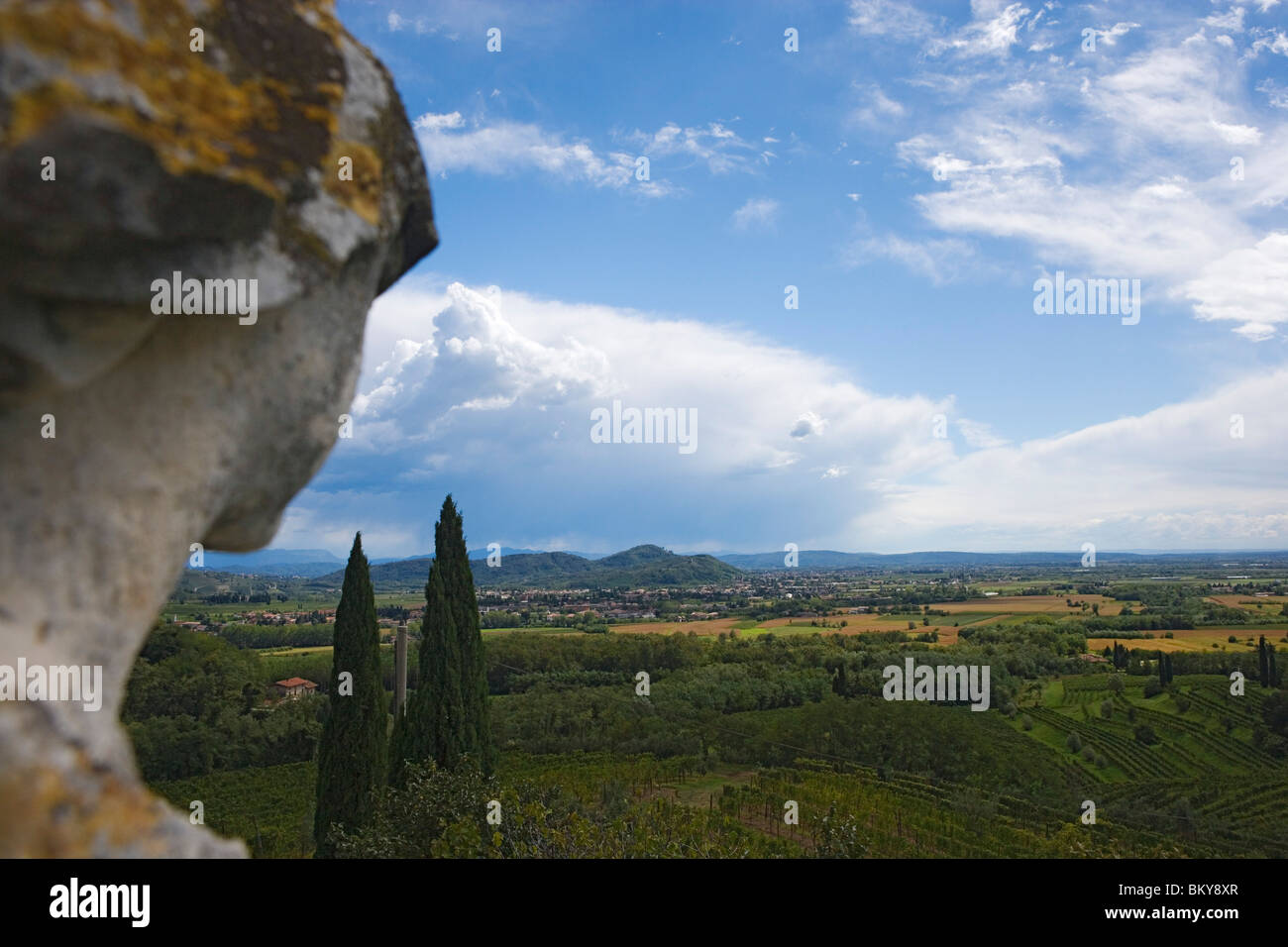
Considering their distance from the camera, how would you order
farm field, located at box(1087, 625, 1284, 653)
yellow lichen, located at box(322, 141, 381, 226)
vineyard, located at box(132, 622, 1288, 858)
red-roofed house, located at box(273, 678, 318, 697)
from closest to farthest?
yellow lichen, located at box(322, 141, 381, 226) → vineyard, located at box(132, 622, 1288, 858) → red-roofed house, located at box(273, 678, 318, 697) → farm field, located at box(1087, 625, 1284, 653)

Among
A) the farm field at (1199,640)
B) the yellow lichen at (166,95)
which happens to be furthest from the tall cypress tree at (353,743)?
the farm field at (1199,640)

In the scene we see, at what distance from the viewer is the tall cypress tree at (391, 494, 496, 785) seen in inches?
963

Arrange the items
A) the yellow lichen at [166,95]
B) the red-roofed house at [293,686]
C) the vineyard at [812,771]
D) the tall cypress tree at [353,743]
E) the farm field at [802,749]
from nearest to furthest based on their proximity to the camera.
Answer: the yellow lichen at [166,95] → the vineyard at [812,771] → the tall cypress tree at [353,743] → the farm field at [802,749] → the red-roofed house at [293,686]

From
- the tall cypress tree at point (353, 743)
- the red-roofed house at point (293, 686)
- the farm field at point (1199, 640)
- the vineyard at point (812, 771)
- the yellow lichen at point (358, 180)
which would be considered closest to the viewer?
the yellow lichen at point (358, 180)

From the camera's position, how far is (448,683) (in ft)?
81.7

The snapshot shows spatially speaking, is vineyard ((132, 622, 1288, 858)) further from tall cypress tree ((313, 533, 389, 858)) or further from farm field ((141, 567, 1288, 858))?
tall cypress tree ((313, 533, 389, 858))

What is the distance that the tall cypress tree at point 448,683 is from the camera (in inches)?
963

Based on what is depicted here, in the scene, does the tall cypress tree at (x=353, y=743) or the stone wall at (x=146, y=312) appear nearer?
the stone wall at (x=146, y=312)

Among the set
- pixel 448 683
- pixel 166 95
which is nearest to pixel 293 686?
pixel 448 683

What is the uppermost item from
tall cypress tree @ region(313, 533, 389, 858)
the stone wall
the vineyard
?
the stone wall

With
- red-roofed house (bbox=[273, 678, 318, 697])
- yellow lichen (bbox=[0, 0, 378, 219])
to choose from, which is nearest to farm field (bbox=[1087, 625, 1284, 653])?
red-roofed house (bbox=[273, 678, 318, 697])

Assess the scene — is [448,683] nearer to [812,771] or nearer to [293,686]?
[812,771]

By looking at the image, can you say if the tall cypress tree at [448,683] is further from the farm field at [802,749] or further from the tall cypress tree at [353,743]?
the farm field at [802,749]
